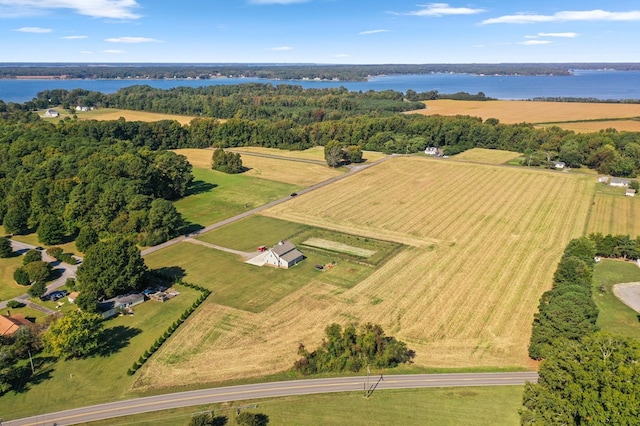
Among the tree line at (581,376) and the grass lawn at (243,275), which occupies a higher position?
the tree line at (581,376)

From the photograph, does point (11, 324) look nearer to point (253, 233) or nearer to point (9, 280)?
point (9, 280)

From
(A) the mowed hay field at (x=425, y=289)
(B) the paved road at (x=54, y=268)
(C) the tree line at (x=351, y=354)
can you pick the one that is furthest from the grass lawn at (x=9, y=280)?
(C) the tree line at (x=351, y=354)

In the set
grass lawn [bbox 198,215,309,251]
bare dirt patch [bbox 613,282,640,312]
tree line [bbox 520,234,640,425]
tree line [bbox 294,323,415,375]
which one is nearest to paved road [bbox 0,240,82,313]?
grass lawn [bbox 198,215,309,251]

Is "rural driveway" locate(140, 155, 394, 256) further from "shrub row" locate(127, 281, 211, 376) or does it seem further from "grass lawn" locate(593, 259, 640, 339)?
"grass lawn" locate(593, 259, 640, 339)

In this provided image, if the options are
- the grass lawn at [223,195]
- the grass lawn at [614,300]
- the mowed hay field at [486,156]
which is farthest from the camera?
the mowed hay field at [486,156]

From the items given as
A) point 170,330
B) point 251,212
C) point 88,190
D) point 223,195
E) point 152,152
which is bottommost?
point 170,330

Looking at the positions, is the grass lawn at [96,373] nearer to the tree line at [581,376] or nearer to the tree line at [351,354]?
the tree line at [351,354]

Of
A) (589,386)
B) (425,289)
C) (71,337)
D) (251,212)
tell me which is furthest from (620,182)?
(71,337)
